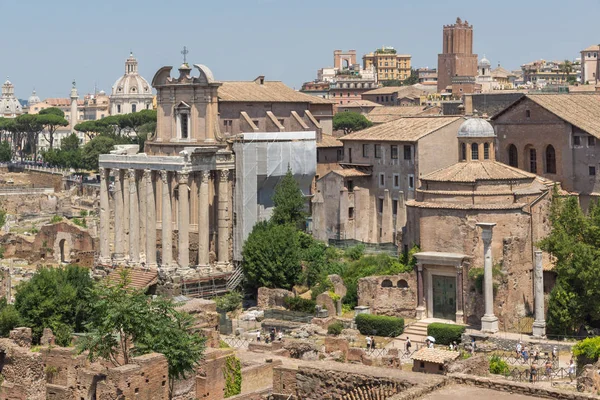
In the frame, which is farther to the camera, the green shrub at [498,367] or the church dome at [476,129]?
the church dome at [476,129]

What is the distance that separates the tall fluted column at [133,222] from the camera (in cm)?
5497

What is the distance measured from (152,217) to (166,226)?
4.93 ft

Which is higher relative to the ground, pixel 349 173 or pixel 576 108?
pixel 576 108

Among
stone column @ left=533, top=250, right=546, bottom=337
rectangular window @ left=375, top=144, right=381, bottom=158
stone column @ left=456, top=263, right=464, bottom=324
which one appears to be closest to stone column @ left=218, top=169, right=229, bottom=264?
rectangular window @ left=375, top=144, right=381, bottom=158

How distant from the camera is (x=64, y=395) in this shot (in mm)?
28422

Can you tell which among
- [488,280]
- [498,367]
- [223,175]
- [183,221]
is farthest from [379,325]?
[223,175]

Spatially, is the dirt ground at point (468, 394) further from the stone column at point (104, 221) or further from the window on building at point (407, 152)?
the stone column at point (104, 221)

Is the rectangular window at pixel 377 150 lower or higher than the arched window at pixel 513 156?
higher

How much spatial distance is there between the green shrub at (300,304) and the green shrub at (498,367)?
1215 cm

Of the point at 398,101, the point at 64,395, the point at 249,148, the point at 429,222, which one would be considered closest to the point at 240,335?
the point at 429,222

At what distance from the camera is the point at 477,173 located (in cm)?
4384

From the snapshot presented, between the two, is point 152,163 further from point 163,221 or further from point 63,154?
point 63,154

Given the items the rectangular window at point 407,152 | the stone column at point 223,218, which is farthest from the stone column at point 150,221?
the rectangular window at point 407,152

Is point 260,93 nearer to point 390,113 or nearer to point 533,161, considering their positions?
point 533,161
